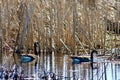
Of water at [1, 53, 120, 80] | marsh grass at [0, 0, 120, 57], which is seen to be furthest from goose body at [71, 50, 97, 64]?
marsh grass at [0, 0, 120, 57]

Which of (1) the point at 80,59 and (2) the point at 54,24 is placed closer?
(1) the point at 80,59

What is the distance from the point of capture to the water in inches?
487

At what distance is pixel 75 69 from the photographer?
14.3 metres

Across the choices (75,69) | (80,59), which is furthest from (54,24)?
(75,69)

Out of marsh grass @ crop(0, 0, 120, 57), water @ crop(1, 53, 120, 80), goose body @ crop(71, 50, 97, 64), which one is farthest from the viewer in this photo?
marsh grass @ crop(0, 0, 120, 57)

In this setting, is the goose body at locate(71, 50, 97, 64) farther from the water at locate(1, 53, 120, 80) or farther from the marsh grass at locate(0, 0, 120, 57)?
the marsh grass at locate(0, 0, 120, 57)

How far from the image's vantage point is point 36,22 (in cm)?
1806

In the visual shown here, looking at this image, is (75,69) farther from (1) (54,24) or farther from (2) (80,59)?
(1) (54,24)

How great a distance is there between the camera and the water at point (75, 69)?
1238cm

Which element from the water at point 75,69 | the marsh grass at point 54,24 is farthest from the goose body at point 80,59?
the marsh grass at point 54,24

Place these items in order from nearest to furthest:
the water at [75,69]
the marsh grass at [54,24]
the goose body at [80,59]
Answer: the water at [75,69], the goose body at [80,59], the marsh grass at [54,24]

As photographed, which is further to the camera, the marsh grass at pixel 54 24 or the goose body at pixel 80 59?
the marsh grass at pixel 54 24

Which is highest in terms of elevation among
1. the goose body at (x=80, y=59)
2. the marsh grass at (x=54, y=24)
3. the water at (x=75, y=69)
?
the marsh grass at (x=54, y=24)

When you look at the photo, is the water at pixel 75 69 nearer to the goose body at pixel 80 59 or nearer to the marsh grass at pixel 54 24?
the goose body at pixel 80 59
